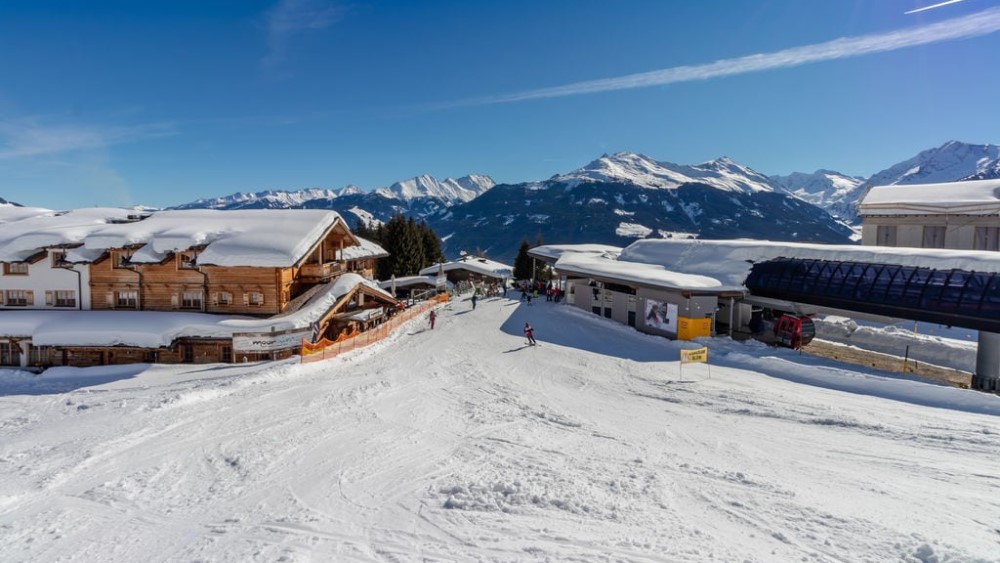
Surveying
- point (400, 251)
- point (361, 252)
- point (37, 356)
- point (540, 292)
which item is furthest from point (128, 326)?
point (400, 251)

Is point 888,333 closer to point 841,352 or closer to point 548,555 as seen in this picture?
point 841,352

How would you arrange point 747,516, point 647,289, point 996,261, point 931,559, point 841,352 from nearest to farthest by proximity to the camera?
point 931,559 < point 747,516 < point 996,261 < point 841,352 < point 647,289

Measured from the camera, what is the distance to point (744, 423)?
47.3 feet

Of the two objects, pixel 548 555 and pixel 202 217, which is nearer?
pixel 548 555

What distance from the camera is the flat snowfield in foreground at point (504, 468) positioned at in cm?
826

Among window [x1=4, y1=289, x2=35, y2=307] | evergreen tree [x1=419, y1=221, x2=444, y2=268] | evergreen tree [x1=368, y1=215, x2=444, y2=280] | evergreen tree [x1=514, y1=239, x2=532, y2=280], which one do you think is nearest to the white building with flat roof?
evergreen tree [x1=514, y1=239, x2=532, y2=280]

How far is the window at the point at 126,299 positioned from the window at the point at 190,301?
267cm

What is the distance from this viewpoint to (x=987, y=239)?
36.9 m

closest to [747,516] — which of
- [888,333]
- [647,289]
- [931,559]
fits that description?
[931,559]

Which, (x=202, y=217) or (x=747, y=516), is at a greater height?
(x=202, y=217)

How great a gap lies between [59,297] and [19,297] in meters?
2.29

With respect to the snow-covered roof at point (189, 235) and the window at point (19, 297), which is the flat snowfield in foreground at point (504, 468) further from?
the window at point (19, 297)

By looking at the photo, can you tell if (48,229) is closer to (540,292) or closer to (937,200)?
(540,292)

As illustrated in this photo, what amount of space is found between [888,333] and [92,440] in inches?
1685
